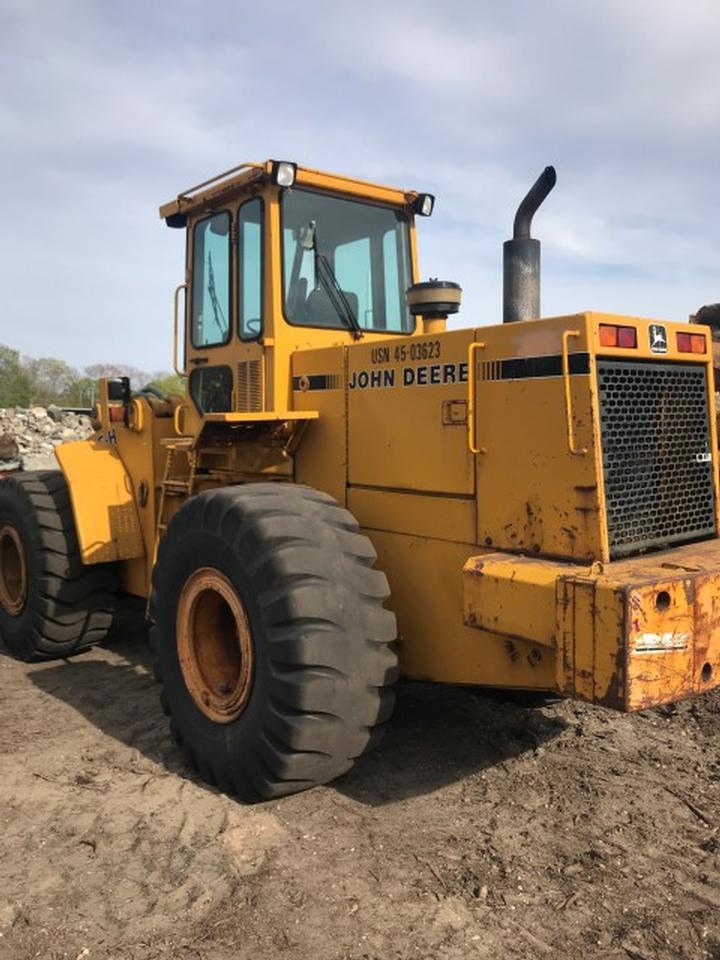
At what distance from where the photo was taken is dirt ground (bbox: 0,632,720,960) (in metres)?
2.84

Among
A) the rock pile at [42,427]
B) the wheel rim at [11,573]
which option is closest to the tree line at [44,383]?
the rock pile at [42,427]

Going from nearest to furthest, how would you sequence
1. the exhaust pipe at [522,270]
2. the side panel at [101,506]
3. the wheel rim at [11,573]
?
the exhaust pipe at [522,270] → the side panel at [101,506] → the wheel rim at [11,573]

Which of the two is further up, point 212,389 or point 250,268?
point 250,268

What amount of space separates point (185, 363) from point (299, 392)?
122 centimetres

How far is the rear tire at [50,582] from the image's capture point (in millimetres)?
5863

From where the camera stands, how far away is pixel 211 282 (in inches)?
215

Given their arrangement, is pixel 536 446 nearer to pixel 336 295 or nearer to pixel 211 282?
pixel 336 295

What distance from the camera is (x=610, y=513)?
3.50m

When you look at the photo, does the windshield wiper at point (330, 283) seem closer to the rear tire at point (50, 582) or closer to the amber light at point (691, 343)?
the amber light at point (691, 343)

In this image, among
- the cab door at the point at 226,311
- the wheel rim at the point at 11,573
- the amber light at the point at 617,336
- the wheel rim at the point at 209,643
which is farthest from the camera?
the wheel rim at the point at 11,573

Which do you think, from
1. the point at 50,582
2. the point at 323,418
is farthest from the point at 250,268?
the point at 50,582

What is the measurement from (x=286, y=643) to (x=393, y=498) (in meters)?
1.09

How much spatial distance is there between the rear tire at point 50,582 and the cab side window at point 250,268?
6.65ft

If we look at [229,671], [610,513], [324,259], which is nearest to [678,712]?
[610,513]
